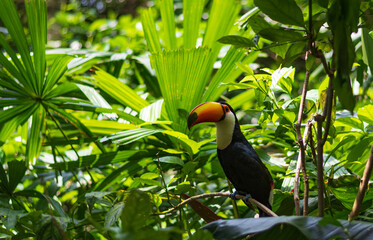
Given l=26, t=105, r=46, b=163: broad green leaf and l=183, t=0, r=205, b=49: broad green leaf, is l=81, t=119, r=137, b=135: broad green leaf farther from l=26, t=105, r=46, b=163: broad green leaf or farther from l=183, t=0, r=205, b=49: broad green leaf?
l=183, t=0, r=205, b=49: broad green leaf

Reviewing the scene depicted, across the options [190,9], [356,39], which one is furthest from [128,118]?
[356,39]

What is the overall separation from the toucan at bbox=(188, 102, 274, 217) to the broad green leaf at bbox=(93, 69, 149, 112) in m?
0.36

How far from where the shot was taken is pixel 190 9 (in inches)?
59.0

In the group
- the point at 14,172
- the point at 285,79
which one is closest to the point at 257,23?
the point at 285,79

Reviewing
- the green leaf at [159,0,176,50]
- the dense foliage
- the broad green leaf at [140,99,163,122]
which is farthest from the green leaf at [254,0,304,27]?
the green leaf at [159,0,176,50]

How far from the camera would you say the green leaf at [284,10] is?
0.71 m

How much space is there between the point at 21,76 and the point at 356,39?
1.34 m

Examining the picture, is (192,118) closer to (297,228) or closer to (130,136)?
(130,136)

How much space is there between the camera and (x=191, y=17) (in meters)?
1.50

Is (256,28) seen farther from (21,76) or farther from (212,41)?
(21,76)

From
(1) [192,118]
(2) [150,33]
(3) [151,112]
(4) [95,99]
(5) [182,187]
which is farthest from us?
(2) [150,33]

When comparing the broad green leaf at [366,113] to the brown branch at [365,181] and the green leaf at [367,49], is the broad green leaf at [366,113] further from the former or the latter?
the brown branch at [365,181]

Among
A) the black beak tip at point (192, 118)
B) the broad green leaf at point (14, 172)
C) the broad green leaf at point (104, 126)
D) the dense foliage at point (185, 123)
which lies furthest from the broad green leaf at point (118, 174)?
the black beak tip at point (192, 118)

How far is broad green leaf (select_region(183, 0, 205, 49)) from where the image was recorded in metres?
1.50
